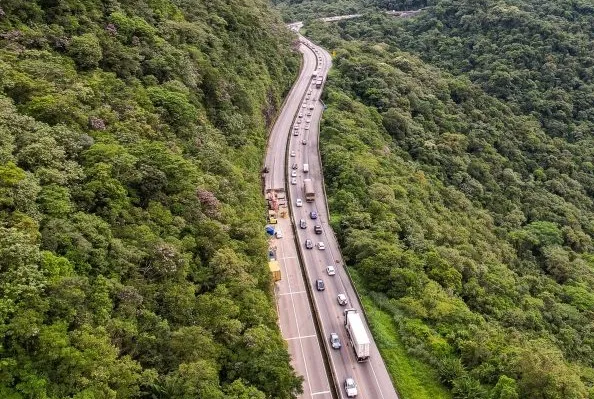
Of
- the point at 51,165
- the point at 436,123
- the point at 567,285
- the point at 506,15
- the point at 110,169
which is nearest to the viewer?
the point at 51,165

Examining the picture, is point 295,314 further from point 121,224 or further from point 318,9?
point 318,9

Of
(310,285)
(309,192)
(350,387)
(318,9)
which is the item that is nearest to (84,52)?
(309,192)

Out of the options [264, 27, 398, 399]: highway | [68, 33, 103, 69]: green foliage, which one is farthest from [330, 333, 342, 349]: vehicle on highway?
[68, 33, 103, 69]: green foliage

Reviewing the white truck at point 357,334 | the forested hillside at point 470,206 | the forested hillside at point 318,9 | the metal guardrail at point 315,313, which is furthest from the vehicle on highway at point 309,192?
the forested hillside at point 318,9

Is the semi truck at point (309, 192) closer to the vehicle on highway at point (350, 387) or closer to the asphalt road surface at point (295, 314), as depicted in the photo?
the asphalt road surface at point (295, 314)

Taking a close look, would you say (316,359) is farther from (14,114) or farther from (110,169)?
(14,114)

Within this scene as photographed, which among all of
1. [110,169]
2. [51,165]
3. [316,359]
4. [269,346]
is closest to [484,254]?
[316,359]

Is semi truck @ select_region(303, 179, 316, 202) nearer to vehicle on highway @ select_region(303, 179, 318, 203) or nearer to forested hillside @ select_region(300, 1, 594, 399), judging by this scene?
vehicle on highway @ select_region(303, 179, 318, 203)
